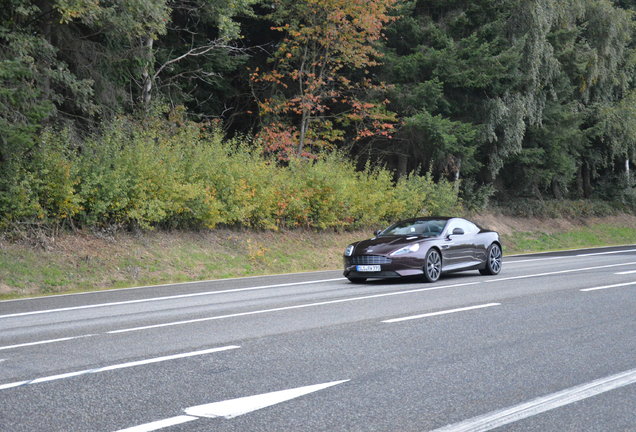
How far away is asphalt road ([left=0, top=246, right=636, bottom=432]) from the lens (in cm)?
511

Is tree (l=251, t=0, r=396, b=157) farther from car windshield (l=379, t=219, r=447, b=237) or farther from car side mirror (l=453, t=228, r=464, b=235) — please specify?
car side mirror (l=453, t=228, r=464, b=235)

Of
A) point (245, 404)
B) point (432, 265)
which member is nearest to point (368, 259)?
point (432, 265)

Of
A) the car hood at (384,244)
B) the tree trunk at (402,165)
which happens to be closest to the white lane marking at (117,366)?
the car hood at (384,244)

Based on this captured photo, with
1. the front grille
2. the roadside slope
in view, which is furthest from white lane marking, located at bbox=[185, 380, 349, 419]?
Answer: the roadside slope

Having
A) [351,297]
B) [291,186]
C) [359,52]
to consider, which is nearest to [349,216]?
[291,186]

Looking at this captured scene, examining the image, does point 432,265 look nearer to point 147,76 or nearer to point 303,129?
point 147,76

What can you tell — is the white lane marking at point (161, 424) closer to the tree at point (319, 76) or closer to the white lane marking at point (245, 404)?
the white lane marking at point (245, 404)

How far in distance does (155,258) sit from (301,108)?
1430cm

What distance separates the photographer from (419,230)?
652 inches

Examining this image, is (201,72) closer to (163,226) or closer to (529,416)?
(163,226)

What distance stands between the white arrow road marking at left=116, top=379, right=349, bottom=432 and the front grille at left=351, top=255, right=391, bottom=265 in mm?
9327

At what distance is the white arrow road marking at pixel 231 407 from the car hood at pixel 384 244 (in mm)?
9483

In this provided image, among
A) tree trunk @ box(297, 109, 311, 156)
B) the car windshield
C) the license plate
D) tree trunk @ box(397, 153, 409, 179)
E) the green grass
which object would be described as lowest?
the green grass

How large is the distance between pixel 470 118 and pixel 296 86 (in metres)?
8.50
